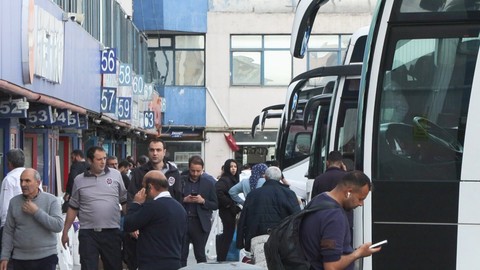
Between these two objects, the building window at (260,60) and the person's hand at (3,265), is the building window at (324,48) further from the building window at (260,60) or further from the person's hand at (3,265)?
the person's hand at (3,265)

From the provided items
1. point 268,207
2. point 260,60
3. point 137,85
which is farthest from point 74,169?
point 260,60

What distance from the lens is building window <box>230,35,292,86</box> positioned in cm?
4416

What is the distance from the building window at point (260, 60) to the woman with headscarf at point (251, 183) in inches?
1110

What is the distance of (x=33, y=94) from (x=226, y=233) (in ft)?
12.5

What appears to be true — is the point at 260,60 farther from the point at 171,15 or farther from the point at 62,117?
the point at 62,117

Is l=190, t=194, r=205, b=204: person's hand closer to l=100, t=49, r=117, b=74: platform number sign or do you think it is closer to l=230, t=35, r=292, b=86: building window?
l=100, t=49, r=117, b=74: platform number sign

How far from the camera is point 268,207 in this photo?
13.0 meters

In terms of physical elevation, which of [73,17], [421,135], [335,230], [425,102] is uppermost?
[73,17]

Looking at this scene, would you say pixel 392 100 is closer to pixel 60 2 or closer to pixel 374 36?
pixel 374 36

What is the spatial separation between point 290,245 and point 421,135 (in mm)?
1507

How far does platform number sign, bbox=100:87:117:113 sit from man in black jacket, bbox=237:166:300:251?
10231 millimetres

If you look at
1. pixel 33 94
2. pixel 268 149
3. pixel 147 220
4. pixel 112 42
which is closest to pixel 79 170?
pixel 33 94

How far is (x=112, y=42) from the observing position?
2681cm

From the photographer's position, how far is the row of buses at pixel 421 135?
8148 mm
